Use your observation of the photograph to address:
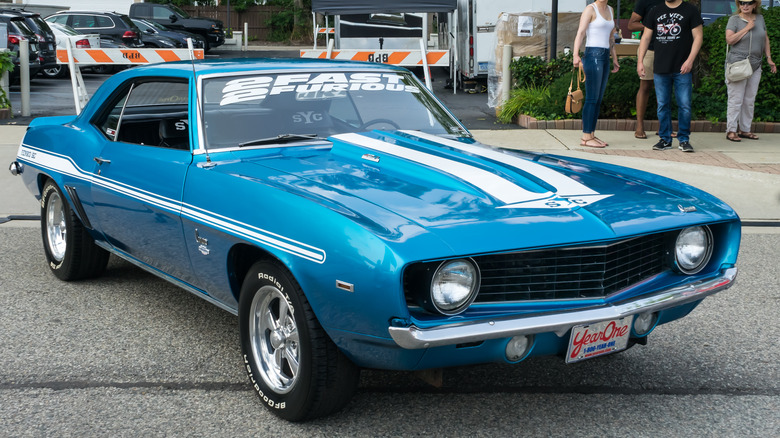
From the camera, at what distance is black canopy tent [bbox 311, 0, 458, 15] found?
16281 millimetres

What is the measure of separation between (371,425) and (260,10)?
159 feet

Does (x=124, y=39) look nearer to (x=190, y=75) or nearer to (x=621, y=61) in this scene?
(x=621, y=61)

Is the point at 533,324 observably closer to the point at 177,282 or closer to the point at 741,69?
the point at 177,282

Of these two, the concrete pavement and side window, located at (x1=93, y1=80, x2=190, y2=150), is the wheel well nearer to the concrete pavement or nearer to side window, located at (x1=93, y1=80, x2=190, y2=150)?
side window, located at (x1=93, y1=80, x2=190, y2=150)

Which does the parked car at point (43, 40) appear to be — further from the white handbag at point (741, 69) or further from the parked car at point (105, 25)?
the white handbag at point (741, 69)

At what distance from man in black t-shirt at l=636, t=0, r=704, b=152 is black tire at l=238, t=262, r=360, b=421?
740cm

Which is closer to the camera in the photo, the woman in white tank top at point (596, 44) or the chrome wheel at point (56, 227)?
the chrome wheel at point (56, 227)

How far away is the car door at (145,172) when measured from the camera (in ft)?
13.9

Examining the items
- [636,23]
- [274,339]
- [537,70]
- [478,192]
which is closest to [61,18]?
[537,70]

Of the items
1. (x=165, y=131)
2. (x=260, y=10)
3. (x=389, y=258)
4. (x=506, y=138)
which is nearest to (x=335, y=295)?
(x=389, y=258)

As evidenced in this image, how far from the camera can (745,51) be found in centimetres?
1042

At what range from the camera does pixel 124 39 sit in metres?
24.6

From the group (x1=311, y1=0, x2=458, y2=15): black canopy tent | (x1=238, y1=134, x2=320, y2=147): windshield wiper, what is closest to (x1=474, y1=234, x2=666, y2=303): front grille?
(x1=238, y1=134, x2=320, y2=147): windshield wiper

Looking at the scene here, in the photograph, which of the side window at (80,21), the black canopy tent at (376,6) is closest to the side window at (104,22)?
the side window at (80,21)
